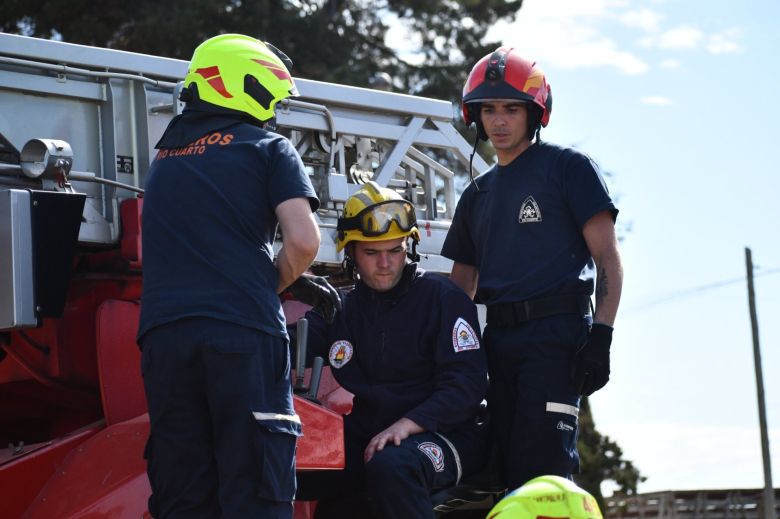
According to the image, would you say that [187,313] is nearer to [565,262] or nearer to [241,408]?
[241,408]

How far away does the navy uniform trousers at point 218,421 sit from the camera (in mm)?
4039

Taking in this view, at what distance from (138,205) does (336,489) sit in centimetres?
136

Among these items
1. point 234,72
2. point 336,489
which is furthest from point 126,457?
point 234,72

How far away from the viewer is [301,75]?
56.5 feet

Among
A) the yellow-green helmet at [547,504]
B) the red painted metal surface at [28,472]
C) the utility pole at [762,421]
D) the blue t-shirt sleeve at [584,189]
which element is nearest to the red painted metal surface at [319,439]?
the red painted metal surface at [28,472]

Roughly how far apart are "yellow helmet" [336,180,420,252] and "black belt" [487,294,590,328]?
0.48 metres

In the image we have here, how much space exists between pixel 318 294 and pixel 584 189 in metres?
1.05

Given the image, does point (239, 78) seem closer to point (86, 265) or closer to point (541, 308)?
point (541, 308)

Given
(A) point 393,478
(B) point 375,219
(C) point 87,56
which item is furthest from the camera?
(C) point 87,56

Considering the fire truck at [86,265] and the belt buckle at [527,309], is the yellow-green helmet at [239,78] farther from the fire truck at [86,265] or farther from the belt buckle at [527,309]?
the belt buckle at [527,309]

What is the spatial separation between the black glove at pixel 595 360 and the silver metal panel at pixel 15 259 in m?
1.96

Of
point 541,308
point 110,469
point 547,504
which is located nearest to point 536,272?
point 541,308

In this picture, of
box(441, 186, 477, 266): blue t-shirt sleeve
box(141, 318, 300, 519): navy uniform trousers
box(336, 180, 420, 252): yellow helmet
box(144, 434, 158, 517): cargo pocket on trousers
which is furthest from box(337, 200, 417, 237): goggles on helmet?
box(144, 434, 158, 517): cargo pocket on trousers

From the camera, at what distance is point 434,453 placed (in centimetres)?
477
